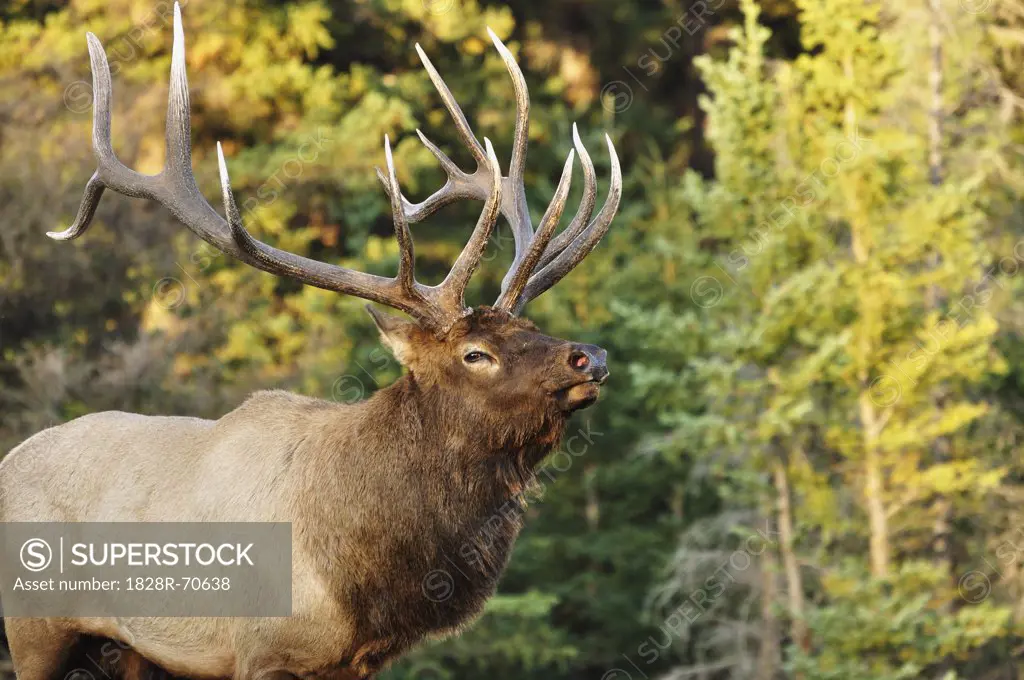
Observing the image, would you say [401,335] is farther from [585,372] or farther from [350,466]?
[585,372]

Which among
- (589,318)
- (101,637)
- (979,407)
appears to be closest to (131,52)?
(589,318)

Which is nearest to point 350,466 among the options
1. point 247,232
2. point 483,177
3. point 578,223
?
point 247,232

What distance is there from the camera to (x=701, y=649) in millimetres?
20672

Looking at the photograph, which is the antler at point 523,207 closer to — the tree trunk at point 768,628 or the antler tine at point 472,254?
the antler tine at point 472,254

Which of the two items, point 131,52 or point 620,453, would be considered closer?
point 131,52

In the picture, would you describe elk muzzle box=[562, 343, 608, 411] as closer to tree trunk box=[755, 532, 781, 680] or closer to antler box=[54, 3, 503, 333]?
antler box=[54, 3, 503, 333]

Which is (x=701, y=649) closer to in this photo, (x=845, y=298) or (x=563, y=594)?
(x=563, y=594)

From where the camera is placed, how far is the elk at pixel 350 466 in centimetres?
609

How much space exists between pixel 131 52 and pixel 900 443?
40.2 feet

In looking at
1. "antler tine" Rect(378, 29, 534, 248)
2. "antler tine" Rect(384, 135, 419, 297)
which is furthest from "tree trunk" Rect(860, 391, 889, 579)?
"antler tine" Rect(384, 135, 419, 297)

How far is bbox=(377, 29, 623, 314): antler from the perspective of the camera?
256 inches

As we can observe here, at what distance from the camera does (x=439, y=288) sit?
634cm

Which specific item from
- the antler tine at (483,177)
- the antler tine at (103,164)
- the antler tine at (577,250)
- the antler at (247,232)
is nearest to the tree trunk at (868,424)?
the antler tine at (483,177)

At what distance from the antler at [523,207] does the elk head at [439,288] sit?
0.01 metres
